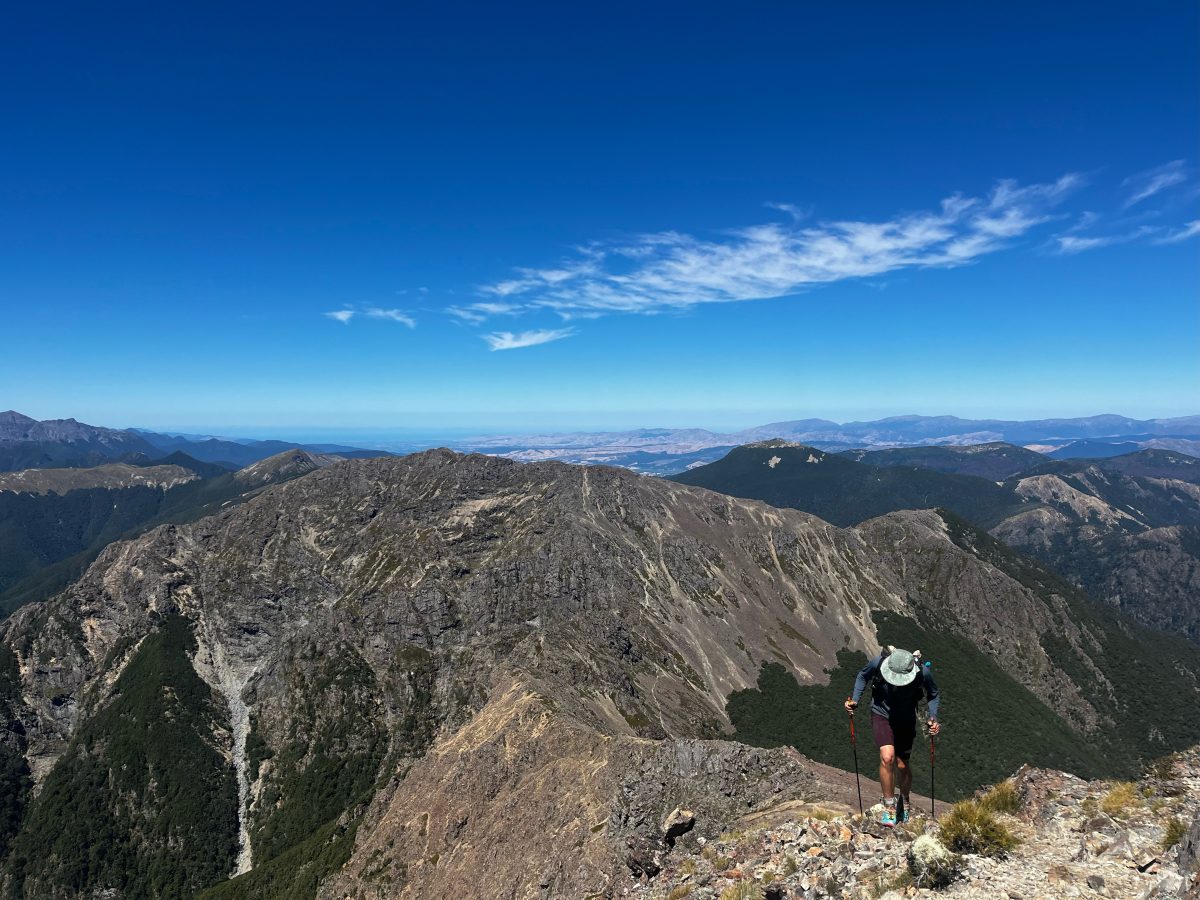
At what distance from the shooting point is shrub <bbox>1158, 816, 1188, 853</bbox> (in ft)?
67.6

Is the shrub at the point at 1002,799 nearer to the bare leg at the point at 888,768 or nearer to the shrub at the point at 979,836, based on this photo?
the shrub at the point at 979,836

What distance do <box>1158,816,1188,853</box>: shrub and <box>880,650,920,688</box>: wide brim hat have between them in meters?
8.94

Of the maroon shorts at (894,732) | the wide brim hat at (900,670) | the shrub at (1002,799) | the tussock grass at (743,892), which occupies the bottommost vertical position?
the tussock grass at (743,892)

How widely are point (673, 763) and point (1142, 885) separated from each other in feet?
245

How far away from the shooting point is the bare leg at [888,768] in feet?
82.3

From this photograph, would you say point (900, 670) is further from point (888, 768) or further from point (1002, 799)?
point (1002, 799)

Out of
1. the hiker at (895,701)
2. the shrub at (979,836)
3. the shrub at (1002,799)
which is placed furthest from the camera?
the shrub at (1002,799)

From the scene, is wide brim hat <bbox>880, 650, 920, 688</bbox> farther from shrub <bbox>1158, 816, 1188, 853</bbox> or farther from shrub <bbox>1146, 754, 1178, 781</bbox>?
shrub <bbox>1146, 754, 1178, 781</bbox>

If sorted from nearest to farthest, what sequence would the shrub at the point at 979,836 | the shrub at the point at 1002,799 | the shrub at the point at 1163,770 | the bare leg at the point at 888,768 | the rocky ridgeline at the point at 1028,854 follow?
the rocky ridgeline at the point at 1028,854, the shrub at the point at 979,836, the bare leg at the point at 888,768, the shrub at the point at 1163,770, the shrub at the point at 1002,799

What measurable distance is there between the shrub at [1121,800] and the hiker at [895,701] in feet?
24.9

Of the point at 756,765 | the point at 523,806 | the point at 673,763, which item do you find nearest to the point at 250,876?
the point at 523,806

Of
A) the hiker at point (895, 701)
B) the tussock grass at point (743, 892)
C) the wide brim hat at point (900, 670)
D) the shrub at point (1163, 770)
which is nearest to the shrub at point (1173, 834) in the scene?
the shrub at point (1163, 770)

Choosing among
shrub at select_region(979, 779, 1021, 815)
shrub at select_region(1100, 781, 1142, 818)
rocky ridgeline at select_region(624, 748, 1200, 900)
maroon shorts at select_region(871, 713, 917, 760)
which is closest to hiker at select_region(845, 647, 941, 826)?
maroon shorts at select_region(871, 713, 917, 760)

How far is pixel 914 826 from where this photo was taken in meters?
26.1
